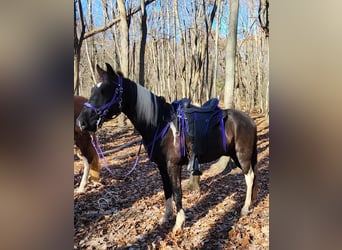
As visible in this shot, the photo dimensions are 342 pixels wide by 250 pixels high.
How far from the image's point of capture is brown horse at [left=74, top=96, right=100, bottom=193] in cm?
161

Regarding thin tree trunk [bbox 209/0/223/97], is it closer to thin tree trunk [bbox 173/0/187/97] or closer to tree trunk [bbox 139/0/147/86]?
thin tree trunk [bbox 173/0/187/97]

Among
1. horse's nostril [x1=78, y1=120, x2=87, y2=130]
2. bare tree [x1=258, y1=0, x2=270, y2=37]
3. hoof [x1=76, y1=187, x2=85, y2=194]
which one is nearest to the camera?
horse's nostril [x1=78, y1=120, x2=87, y2=130]

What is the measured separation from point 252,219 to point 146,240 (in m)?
0.65

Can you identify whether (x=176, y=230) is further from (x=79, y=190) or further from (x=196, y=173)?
(x=79, y=190)

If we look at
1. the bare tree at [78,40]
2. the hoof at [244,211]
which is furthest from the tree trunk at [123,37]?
the hoof at [244,211]

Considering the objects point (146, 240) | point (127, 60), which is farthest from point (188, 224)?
point (127, 60)

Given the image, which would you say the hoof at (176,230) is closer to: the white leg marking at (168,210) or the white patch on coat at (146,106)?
the white leg marking at (168,210)

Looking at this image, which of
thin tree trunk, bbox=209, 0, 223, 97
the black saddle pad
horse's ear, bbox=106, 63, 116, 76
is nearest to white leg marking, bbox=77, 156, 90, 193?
horse's ear, bbox=106, 63, 116, 76

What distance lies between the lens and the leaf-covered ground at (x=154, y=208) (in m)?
1.71

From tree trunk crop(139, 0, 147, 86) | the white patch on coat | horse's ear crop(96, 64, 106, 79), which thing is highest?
tree trunk crop(139, 0, 147, 86)

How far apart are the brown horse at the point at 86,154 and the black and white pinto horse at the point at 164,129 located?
53 mm
